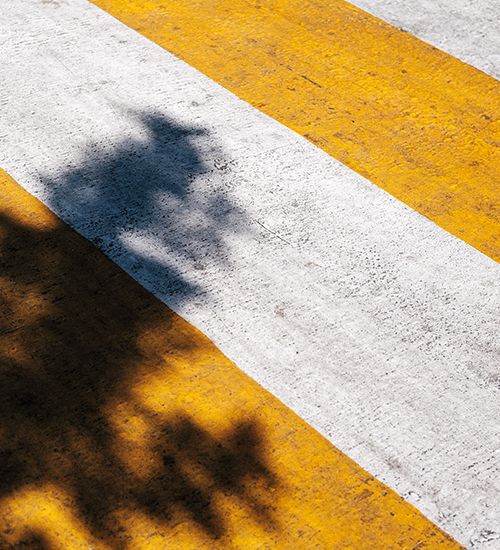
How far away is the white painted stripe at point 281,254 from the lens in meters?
Result: 4.14

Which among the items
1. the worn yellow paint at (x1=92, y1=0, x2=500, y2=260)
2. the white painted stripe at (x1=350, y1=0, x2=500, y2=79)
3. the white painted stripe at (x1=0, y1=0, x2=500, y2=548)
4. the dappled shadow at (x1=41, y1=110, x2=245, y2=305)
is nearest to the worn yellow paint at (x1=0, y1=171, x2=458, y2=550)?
the white painted stripe at (x1=0, y1=0, x2=500, y2=548)

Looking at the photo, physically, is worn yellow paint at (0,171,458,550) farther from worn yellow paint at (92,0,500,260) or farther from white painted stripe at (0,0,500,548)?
worn yellow paint at (92,0,500,260)

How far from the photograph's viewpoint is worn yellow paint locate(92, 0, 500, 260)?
5715mm

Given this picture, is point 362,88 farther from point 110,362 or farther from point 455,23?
point 110,362

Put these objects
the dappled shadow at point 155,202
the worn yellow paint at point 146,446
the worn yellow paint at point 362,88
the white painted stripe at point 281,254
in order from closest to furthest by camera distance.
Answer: the worn yellow paint at point 146,446 → the white painted stripe at point 281,254 → the dappled shadow at point 155,202 → the worn yellow paint at point 362,88

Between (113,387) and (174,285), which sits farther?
(174,285)

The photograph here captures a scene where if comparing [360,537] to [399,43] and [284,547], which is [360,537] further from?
[399,43]

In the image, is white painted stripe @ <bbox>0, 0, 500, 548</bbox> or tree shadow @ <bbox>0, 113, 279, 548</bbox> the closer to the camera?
tree shadow @ <bbox>0, 113, 279, 548</bbox>

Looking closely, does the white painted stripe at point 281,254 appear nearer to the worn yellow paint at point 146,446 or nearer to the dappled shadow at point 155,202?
the dappled shadow at point 155,202

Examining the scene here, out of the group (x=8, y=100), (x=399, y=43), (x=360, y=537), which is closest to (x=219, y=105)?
(x=8, y=100)

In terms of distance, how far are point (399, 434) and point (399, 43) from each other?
4031 mm

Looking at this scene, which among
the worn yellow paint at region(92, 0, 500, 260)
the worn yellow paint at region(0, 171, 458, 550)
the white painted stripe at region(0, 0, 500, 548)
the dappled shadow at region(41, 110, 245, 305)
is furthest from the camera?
the worn yellow paint at region(92, 0, 500, 260)

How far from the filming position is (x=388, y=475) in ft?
12.8

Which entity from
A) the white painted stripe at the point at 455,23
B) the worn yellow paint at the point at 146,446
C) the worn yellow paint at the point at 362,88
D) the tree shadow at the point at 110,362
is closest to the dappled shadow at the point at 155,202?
the tree shadow at the point at 110,362
